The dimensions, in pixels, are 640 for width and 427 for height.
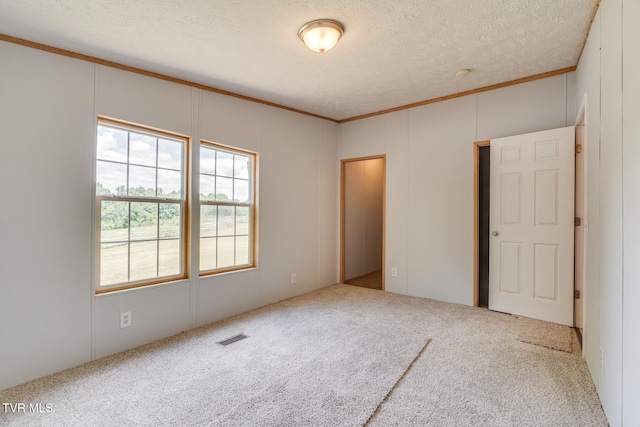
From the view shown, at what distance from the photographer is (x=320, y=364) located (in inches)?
92.5

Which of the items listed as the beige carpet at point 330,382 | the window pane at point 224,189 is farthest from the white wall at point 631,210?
the window pane at point 224,189

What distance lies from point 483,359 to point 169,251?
3072 mm

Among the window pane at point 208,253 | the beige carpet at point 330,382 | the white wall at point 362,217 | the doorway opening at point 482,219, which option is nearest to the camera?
the beige carpet at point 330,382

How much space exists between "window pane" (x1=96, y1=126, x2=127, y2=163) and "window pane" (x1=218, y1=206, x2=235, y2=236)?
3.64 feet

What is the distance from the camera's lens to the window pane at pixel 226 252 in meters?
3.48

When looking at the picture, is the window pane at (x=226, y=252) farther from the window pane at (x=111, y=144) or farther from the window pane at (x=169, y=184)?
the window pane at (x=111, y=144)

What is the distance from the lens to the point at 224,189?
3547mm

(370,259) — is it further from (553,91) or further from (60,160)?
(60,160)

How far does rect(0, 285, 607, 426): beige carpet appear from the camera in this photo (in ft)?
5.78

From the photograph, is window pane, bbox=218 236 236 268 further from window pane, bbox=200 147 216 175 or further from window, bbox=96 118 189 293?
window pane, bbox=200 147 216 175

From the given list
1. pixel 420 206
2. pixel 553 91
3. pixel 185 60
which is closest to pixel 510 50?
pixel 553 91

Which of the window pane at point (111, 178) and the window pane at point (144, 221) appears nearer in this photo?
the window pane at point (111, 178)

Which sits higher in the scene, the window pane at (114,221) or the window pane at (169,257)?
the window pane at (114,221)

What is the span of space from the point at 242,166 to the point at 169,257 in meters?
1.39
